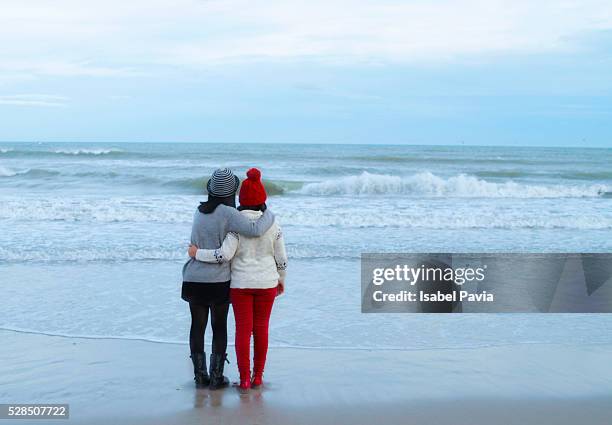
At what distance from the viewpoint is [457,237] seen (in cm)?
1278

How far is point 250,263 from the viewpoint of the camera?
4.45 metres

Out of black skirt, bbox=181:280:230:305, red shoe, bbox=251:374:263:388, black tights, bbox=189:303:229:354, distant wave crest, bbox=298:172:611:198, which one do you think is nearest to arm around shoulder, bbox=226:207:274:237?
black skirt, bbox=181:280:230:305

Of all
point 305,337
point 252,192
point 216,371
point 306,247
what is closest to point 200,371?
point 216,371

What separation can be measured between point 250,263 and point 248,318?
1.19ft

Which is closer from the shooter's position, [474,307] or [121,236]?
[474,307]

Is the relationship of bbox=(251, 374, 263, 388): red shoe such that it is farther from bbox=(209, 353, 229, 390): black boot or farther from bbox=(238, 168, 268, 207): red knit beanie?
bbox=(238, 168, 268, 207): red knit beanie

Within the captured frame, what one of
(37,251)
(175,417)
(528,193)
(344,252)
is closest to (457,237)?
(344,252)

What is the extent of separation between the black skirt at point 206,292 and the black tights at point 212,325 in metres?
0.04

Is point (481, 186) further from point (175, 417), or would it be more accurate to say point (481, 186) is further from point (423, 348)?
point (175, 417)

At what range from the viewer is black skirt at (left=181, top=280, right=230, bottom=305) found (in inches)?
177

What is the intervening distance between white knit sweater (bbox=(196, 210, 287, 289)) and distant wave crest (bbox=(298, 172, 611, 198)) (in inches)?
803

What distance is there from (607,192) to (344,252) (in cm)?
1882

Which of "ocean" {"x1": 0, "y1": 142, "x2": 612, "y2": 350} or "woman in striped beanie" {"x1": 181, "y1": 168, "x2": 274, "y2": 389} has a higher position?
"woman in striped beanie" {"x1": 181, "y1": 168, "x2": 274, "y2": 389}

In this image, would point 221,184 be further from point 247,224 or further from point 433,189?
point 433,189
